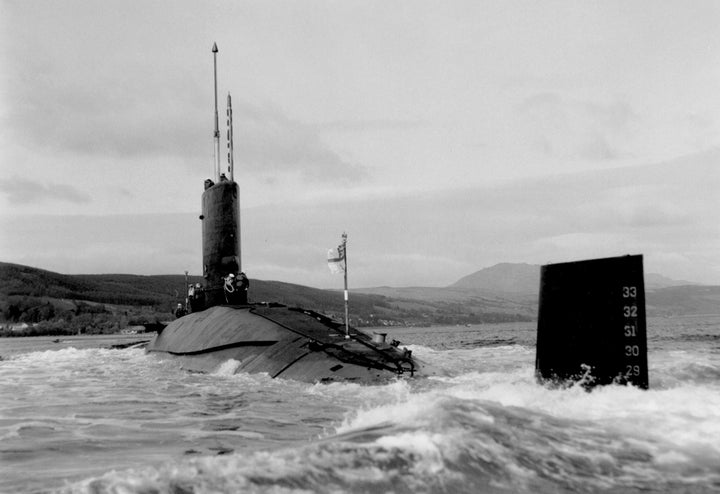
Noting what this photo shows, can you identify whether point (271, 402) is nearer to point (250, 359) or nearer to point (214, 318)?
point (250, 359)

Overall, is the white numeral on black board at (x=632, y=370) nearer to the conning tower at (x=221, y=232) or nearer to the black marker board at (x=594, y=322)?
the black marker board at (x=594, y=322)

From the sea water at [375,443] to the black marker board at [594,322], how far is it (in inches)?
11.6

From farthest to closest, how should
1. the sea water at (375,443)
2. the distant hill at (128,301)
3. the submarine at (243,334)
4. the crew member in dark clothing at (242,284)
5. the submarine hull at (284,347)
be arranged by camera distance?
the distant hill at (128,301), the crew member in dark clothing at (242,284), the submarine at (243,334), the submarine hull at (284,347), the sea water at (375,443)

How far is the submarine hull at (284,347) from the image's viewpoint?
13.4 meters

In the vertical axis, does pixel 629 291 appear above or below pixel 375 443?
above

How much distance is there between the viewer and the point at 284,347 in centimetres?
1579

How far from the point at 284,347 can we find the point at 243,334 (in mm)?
2366

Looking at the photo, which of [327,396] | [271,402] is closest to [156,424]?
[271,402]

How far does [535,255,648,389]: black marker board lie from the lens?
26.2ft

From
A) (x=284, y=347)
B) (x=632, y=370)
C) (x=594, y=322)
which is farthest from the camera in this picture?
(x=284, y=347)

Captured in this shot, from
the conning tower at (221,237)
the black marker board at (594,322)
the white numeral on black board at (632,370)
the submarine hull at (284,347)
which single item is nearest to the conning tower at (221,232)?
the conning tower at (221,237)

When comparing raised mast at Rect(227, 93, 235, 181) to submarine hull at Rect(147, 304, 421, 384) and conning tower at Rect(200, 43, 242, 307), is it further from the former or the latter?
submarine hull at Rect(147, 304, 421, 384)

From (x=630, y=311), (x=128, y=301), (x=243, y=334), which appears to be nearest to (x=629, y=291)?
(x=630, y=311)

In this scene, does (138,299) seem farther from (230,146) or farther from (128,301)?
(230,146)
